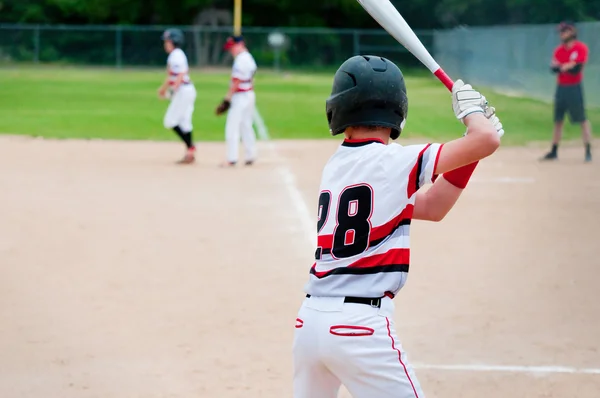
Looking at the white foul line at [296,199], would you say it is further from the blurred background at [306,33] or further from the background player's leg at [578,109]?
the blurred background at [306,33]

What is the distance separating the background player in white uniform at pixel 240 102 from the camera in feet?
51.4

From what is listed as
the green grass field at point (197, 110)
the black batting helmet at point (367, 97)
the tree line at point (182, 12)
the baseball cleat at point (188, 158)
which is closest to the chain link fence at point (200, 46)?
the tree line at point (182, 12)

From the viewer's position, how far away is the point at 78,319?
22.9 ft

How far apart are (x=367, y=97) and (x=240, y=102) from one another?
12.6 metres

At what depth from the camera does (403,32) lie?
366 centimetres

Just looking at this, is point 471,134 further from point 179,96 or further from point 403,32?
point 179,96

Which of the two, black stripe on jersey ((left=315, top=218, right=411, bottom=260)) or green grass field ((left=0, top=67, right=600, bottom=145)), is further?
green grass field ((left=0, top=67, right=600, bottom=145))

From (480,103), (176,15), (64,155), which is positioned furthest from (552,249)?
(176,15)

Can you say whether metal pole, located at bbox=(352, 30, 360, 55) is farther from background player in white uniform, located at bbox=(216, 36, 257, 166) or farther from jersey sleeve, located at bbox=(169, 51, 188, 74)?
background player in white uniform, located at bbox=(216, 36, 257, 166)

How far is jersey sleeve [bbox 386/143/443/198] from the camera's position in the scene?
11.2 feet

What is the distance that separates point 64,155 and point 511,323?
1134 cm

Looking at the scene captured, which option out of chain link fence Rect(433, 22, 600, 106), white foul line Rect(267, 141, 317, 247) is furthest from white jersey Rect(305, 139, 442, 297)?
chain link fence Rect(433, 22, 600, 106)

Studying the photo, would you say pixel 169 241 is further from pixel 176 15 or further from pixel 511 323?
pixel 176 15

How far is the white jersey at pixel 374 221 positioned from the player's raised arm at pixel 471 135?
5 centimetres
